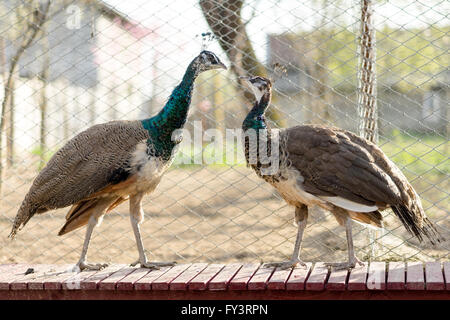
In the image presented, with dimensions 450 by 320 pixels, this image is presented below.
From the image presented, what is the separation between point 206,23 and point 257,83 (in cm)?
109

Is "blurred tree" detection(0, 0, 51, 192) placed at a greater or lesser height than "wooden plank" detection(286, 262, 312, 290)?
greater

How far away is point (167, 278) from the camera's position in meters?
3.05

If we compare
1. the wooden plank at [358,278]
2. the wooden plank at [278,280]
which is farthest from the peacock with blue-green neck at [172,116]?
the wooden plank at [358,278]

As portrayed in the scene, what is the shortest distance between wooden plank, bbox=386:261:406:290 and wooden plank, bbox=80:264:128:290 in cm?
135

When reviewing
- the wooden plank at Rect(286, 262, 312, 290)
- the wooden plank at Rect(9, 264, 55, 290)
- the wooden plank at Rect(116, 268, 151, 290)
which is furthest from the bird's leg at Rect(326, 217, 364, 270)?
the wooden plank at Rect(9, 264, 55, 290)

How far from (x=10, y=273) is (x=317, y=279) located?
63.2 inches

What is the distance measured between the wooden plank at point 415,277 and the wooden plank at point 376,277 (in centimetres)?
11

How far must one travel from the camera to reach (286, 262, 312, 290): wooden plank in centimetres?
286

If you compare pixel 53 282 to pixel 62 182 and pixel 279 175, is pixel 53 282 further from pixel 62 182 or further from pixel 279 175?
pixel 279 175

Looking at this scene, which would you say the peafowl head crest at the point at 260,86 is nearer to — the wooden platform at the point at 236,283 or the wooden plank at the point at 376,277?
the wooden platform at the point at 236,283

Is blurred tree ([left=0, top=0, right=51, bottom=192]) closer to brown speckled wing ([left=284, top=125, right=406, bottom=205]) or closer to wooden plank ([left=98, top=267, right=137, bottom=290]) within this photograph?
wooden plank ([left=98, top=267, right=137, bottom=290])

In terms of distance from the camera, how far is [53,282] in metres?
3.08

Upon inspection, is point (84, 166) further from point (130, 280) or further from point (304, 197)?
point (304, 197)
